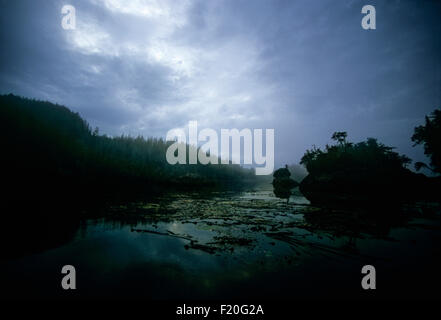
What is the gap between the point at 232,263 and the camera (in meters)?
5.96

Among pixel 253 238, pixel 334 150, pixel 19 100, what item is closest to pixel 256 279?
pixel 253 238

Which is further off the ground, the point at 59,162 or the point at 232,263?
the point at 59,162

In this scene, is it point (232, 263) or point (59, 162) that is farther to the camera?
point (59, 162)

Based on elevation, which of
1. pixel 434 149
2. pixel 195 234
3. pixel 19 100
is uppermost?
pixel 19 100

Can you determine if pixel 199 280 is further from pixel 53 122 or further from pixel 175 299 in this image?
pixel 53 122

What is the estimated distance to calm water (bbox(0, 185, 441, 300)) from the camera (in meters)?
4.53

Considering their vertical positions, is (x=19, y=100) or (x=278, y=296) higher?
(x=19, y=100)

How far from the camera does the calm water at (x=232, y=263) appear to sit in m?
4.53

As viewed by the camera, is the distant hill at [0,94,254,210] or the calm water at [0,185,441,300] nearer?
Result: the calm water at [0,185,441,300]

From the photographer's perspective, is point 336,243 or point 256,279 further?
point 336,243

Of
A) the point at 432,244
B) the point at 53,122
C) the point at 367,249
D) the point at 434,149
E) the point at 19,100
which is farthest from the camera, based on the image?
the point at 53,122

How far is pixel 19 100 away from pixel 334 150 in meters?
158

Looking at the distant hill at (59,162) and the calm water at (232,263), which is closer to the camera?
the calm water at (232,263)
